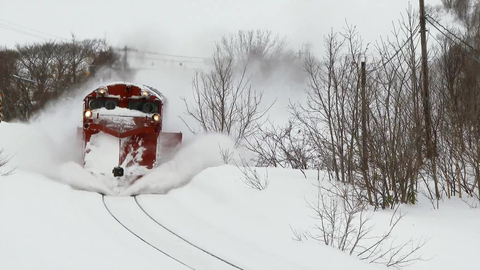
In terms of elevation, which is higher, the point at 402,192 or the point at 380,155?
the point at 380,155

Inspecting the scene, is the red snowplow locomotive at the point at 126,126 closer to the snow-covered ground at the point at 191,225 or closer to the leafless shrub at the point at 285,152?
the snow-covered ground at the point at 191,225

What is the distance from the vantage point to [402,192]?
9.62m

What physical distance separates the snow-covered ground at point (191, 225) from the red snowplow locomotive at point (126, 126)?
60cm

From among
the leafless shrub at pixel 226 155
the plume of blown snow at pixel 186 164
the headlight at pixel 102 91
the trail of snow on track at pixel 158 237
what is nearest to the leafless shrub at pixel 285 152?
the leafless shrub at pixel 226 155

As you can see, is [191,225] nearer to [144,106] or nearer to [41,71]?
[144,106]

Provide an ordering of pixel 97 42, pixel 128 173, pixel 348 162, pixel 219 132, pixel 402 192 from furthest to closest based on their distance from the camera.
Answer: pixel 97 42 → pixel 219 132 → pixel 128 173 → pixel 348 162 → pixel 402 192

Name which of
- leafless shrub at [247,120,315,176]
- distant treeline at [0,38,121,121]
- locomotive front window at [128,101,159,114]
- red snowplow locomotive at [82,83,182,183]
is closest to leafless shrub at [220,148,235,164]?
leafless shrub at [247,120,315,176]

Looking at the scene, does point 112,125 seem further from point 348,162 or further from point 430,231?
point 430,231

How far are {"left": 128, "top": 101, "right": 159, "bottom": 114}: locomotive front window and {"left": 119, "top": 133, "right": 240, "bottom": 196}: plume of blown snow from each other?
1.69 meters

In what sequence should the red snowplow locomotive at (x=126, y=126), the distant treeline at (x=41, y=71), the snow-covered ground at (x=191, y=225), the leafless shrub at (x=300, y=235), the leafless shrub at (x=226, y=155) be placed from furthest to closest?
1. the distant treeline at (x=41, y=71)
2. the leafless shrub at (x=226, y=155)
3. the red snowplow locomotive at (x=126, y=126)
4. the leafless shrub at (x=300, y=235)
5. the snow-covered ground at (x=191, y=225)

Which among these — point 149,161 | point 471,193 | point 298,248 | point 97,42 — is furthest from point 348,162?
point 97,42

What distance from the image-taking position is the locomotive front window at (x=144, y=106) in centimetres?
1314

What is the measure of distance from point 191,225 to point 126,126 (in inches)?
194

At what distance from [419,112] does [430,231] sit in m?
3.53
